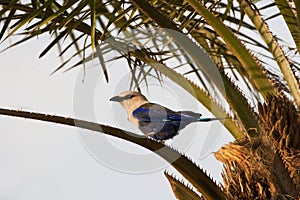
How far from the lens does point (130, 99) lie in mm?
4508

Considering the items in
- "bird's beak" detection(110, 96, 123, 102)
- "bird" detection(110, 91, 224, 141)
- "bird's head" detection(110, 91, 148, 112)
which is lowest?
"bird" detection(110, 91, 224, 141)

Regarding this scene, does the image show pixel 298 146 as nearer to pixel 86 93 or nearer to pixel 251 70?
pixel 251 70

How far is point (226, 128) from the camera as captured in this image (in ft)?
12.4

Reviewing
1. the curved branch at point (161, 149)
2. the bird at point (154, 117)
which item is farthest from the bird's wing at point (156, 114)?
the curved branch at point (161, 149)

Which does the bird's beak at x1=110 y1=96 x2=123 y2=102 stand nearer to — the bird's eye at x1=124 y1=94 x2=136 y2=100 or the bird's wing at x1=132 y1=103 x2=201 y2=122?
the bird's eye at x1=124 y1=94 x2=136 y2=100

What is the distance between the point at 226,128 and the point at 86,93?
86 cm

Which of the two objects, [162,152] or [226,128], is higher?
[226,128]

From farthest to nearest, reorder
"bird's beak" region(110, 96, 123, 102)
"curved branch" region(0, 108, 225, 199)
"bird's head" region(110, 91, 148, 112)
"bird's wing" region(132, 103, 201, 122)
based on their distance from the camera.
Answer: "bird's beak" region(110, 96, 123, 102) < "bird's head" region(110, 91, 148, 112) < "bird's wing" region(132, 103, 201, 122) < "curved branch" region(0, 108, 225, 199)

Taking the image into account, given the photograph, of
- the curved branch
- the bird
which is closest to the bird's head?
the bird

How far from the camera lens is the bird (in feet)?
13.4

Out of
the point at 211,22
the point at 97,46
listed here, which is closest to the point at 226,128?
the point at 211,22

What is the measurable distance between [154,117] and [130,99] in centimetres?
29

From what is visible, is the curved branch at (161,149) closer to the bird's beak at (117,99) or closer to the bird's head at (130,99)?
the bird's head at (130,99)

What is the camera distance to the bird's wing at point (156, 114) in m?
4.07
